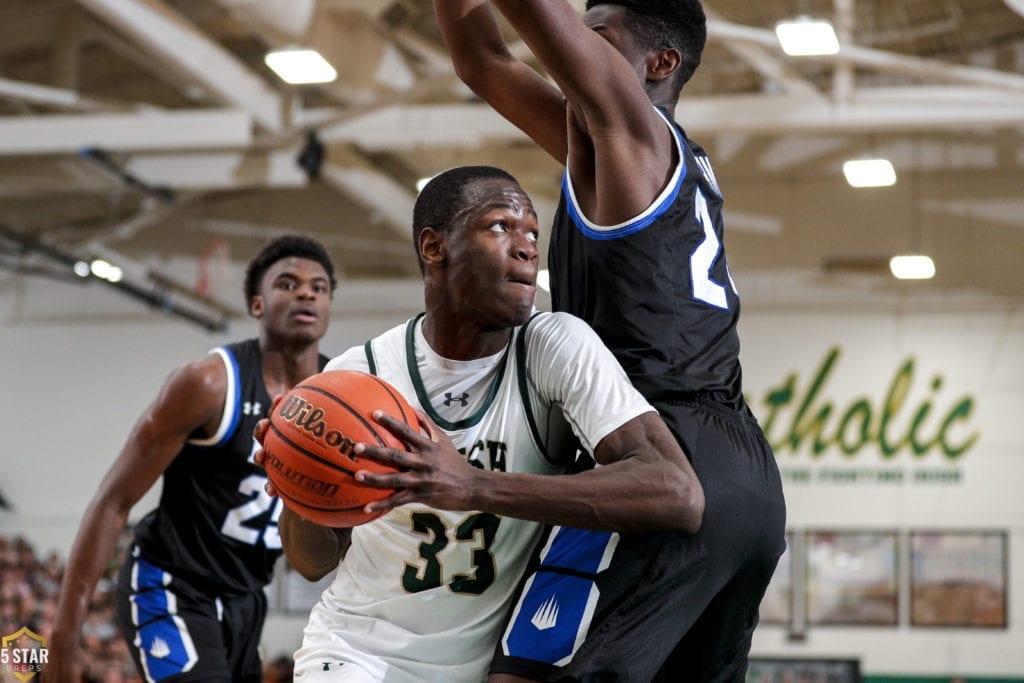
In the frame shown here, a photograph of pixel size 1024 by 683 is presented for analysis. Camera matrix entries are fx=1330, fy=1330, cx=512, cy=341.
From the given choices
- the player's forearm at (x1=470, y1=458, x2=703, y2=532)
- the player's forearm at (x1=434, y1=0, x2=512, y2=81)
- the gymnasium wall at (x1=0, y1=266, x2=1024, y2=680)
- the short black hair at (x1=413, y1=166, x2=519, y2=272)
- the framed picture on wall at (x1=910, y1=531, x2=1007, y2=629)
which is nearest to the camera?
the player's forearm at (x1=470, y1=458, x2=703, y2=532)

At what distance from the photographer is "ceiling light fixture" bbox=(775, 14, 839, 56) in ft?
30.9

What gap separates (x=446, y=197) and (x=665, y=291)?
23.3 inches

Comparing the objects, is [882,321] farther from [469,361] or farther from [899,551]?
[469,361]

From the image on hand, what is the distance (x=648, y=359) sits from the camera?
3.05 meters

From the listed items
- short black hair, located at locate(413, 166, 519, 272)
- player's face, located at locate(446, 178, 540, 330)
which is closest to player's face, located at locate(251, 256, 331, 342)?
short black hair, located at locate(413, 166, 519, 272)

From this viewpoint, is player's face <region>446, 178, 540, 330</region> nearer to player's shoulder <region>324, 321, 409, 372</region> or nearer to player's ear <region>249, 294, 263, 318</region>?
player's shoulder <region>324, 321, 409, 372</region>

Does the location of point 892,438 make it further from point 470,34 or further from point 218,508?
point 470,34

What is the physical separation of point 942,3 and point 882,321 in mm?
4090

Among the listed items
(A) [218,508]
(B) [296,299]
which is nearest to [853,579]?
(B) [296,299]

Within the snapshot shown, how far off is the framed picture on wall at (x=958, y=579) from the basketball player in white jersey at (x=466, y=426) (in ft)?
44.5

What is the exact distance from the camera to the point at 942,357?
53.0 feet

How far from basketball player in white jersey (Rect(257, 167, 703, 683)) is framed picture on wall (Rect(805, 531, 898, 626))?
13354 millimetres

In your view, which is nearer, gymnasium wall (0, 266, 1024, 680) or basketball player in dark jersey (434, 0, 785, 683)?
basketball player in dark jersey (434, 0, 785, 683)

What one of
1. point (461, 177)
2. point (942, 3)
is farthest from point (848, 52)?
point (461, 177)
